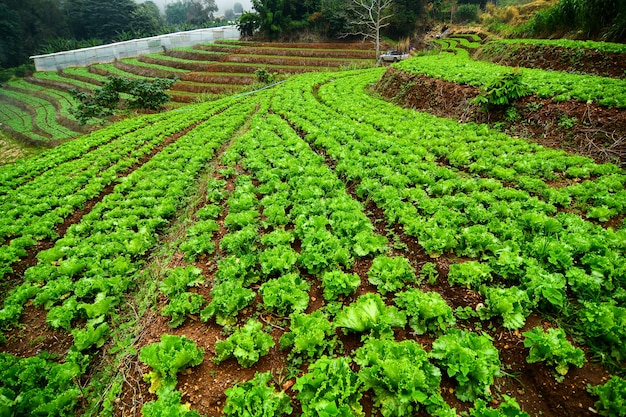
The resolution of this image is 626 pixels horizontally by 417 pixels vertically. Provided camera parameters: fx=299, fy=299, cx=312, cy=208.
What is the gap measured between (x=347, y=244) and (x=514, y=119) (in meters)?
11.1

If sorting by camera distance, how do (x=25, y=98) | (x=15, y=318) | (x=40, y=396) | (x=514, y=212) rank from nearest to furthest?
(x=40, y=396) → (x=15, y=318) → (x=514, y=212) → (x=25, y=98)

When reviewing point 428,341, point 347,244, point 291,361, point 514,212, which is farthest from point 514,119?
point 291,361

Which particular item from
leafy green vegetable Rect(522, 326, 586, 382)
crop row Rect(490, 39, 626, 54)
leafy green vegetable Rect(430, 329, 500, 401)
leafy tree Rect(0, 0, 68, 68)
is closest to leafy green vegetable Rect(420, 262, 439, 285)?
leafy green vegetable Rect(430, 329, 500, 401)

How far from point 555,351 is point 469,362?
1207mm

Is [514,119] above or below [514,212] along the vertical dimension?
above

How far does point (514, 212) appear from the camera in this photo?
7.39m

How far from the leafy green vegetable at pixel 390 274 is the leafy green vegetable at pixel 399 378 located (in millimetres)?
1507

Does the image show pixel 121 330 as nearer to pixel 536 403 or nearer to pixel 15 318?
pixel 15 318

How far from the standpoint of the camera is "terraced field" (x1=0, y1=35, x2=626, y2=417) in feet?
13.8

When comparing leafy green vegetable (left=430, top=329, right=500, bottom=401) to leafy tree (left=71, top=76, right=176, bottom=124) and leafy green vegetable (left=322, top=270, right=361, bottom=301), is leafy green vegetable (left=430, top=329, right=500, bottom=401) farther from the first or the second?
leafy tree (left=71, top=76, right=176, bottom=124)

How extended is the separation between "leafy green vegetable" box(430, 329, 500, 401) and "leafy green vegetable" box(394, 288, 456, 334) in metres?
0.49

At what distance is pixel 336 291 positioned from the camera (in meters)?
5.82

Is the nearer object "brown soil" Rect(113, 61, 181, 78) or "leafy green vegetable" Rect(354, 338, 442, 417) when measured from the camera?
"leafy green vegetable" Rect(354, 338, 442, 417)

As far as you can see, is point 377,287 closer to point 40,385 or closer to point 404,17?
point 40,385
